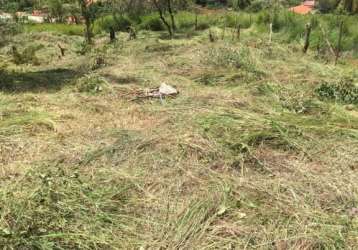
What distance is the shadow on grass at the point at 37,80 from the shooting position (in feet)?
21.8

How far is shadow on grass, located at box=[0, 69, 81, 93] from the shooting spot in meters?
6.65

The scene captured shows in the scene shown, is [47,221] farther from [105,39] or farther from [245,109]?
[105,39]

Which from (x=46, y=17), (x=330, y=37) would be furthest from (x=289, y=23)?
(x=46, y=17)

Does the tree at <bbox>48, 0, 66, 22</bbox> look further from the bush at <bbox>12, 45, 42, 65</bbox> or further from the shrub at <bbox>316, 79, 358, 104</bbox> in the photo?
the shrub at <bbox>316, 79, 358, 104</bbox>

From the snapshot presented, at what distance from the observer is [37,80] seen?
720cm

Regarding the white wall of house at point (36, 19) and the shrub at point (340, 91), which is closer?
the shrub at point (340, 91)

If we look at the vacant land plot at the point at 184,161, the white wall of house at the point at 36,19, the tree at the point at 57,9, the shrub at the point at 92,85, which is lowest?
the white wall of house at the point at 36,19

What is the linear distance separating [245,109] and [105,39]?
25.5ft

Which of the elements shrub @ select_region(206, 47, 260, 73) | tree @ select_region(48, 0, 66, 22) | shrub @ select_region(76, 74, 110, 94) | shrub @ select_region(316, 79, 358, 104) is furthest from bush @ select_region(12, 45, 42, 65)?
tree @ select_region(48, 0, 66, 22)

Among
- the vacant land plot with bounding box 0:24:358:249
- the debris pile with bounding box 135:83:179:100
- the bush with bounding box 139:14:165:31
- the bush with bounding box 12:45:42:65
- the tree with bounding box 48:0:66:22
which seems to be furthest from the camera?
the tree with bounding box 48:0:66:22

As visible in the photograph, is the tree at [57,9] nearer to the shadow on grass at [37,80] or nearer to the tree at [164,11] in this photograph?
the tree at [164,11]

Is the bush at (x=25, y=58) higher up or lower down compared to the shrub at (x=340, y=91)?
lower down

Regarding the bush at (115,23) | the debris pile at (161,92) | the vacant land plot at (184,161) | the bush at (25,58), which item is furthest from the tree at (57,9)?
the debris pile at (161,92)

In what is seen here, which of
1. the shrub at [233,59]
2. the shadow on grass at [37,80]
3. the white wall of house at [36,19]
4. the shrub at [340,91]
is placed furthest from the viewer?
the white wall of house at [36,19]
